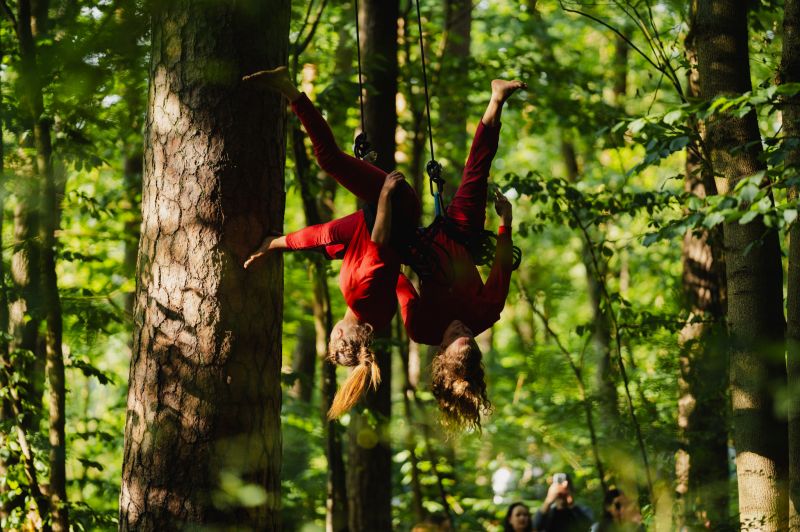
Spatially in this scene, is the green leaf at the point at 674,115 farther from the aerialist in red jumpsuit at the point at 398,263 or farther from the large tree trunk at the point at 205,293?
the large tree trunk at the point at 205,293

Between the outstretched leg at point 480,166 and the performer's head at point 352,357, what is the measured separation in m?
0.70

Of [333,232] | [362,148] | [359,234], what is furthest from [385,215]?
[362,148]

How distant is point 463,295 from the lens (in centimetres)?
361

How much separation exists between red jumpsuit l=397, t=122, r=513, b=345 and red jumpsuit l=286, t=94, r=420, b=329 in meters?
0.15

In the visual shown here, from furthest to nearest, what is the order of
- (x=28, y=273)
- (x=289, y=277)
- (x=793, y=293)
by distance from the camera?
(x=289, y=277), (x=28, y=273), (x=793, y=293)

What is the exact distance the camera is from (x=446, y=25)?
8922 mm

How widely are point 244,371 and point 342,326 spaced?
1.53ft

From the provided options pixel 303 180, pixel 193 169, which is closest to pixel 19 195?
pixel 303 180

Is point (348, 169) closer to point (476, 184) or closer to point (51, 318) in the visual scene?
point (476, 184)

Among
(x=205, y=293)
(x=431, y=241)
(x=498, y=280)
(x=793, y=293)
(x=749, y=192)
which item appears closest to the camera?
(x=749, y=192)

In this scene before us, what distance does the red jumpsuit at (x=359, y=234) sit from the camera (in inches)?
128

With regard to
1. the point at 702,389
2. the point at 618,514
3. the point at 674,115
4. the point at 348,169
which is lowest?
the point at 618,514

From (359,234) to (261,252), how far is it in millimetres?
414

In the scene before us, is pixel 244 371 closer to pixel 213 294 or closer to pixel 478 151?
pixel 213 294
